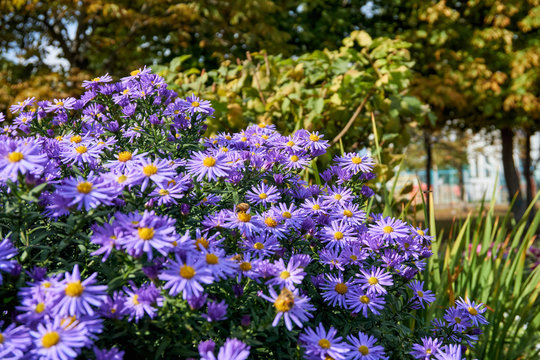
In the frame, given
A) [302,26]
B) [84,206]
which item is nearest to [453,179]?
[302,26]

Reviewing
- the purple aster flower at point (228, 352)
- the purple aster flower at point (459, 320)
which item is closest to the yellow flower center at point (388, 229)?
the purple aster flower at point (459, 320)

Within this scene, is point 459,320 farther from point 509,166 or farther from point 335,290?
point 509,166

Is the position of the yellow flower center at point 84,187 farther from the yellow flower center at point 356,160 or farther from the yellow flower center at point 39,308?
the yellow flower center at point 356,160

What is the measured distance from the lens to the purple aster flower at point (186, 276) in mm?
896

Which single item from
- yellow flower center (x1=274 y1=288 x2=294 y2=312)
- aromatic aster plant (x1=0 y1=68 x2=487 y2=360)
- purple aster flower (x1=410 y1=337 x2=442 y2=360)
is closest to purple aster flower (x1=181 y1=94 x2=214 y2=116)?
aromatic aster plant (x1=0 y1=68 x2=487 y2=360)

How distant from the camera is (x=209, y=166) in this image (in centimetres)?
124

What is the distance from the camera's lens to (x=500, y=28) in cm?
852

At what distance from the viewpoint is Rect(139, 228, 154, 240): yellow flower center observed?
2.97 ft

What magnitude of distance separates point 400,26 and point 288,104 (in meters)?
6.80

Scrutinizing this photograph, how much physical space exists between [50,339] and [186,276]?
10.6 inches

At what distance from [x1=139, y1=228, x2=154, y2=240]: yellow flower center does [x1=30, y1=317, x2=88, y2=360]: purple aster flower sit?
203 mm

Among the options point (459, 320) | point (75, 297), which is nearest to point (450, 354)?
point (459, 320)

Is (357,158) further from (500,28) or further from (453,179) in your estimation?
(453,179)

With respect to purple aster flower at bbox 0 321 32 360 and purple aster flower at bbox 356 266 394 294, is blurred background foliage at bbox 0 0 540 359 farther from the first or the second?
purple aster flower at bbox 0 321 32 360
